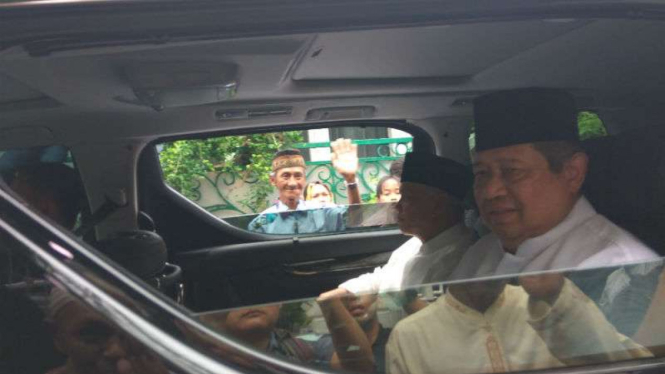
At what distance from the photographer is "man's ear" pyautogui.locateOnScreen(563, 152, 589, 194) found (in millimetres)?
1963

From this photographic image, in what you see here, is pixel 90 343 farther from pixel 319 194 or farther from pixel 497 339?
pixel 319 194

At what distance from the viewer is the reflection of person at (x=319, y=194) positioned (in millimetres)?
2076

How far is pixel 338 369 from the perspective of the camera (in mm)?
1490

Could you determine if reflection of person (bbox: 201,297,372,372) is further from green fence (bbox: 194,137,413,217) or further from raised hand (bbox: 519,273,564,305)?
green fence (bbox: 194,137,413,217)

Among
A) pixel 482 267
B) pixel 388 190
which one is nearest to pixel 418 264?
pixel 482 267

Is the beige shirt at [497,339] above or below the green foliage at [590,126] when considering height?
below

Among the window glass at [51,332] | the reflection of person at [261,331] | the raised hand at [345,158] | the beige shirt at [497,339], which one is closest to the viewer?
the window glass at [51,332]

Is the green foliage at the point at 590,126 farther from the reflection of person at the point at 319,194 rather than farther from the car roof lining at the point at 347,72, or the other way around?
the reflection of person at the point at 319,194

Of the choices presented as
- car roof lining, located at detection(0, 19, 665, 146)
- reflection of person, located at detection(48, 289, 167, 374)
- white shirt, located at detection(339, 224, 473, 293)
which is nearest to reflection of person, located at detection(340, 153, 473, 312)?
white shirt, located at detection(339, 224, 473, 293)

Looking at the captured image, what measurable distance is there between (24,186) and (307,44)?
0.59 m

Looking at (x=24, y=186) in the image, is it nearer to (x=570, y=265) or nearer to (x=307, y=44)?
(x=307, y=44)

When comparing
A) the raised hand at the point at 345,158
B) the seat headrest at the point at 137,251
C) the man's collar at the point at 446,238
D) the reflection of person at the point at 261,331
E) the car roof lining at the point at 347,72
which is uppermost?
the car roof lining at the point at 347,72

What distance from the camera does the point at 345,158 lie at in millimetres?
1947

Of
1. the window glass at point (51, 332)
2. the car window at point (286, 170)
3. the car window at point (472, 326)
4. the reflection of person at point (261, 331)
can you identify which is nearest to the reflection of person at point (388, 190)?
the car window at point (286, 170)
